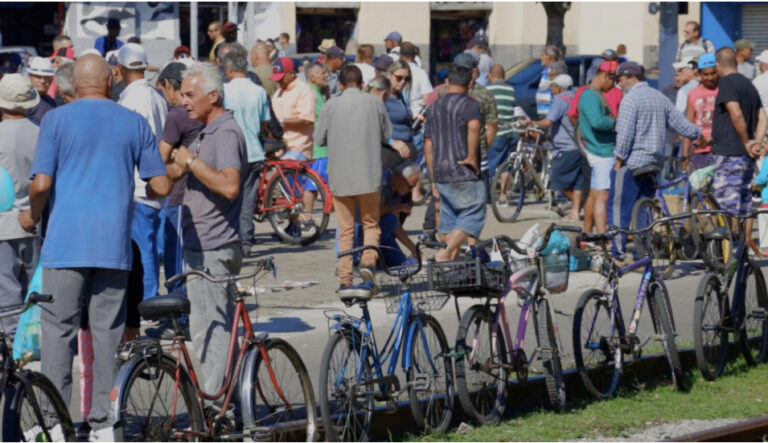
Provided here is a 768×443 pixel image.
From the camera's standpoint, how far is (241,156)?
7641mm

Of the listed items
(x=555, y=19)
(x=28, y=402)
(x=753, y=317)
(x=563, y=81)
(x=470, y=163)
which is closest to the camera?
(x=28, y=402)

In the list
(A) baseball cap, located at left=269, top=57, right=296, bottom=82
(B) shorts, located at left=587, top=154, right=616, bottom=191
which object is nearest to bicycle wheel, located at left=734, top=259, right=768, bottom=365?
(B) shorts, located at left=587, top=154, right=616, bottom=191

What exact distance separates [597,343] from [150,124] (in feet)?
12.8

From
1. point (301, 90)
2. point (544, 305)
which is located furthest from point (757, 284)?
point (301, 90)

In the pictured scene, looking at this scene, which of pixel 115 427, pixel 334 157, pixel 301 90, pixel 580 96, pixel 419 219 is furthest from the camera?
pixel 419 219

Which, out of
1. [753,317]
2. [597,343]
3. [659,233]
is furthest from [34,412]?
[659,233]

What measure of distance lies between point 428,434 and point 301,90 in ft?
26.9

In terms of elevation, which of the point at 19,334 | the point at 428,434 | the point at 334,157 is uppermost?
the point at 334,157

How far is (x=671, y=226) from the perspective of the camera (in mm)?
12820

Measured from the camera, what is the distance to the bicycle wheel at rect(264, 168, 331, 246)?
15055 mm

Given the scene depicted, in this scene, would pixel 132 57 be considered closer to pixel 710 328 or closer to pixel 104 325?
pixel 104 325

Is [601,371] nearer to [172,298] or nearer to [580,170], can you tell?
[172,298]

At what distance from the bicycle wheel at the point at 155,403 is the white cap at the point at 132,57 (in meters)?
4.64

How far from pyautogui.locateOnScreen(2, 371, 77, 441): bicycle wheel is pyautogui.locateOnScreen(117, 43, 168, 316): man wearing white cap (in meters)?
3.88
